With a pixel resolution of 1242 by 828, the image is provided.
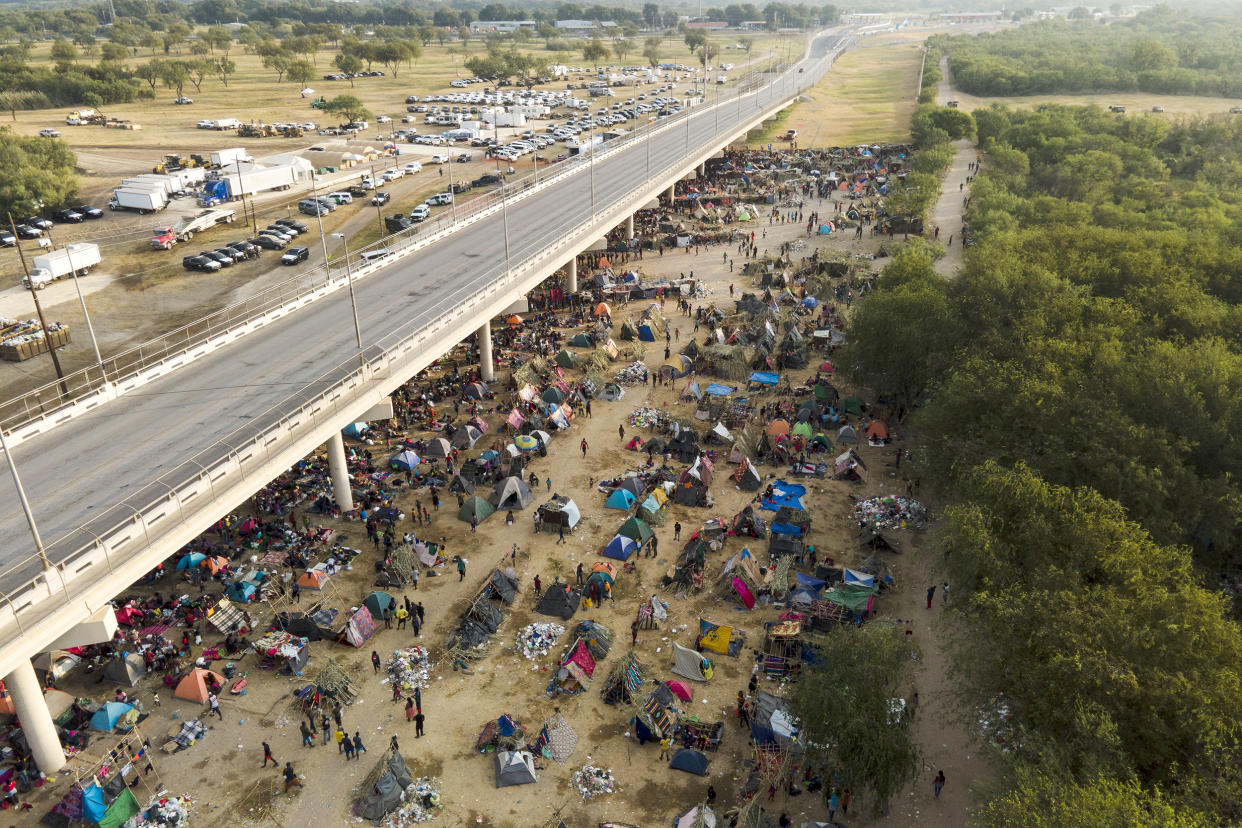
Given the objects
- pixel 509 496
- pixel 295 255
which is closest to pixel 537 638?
pixel 509 496

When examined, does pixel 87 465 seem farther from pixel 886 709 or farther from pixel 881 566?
pixel 881 566

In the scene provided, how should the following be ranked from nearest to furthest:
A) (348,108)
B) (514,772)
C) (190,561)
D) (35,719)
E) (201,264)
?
(35,719) < (514,772) < (190,561) < (201,264) < (348,108)

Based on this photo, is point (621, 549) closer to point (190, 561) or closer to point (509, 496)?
point (509, 496)

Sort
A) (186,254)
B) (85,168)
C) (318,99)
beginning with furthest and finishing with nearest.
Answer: (318,99) < (85,168) < (186,254)

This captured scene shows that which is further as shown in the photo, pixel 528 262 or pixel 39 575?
pixel 528 262

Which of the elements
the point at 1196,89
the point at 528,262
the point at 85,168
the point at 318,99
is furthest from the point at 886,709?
the point at 1196,89

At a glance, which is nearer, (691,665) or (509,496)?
(691,665)
